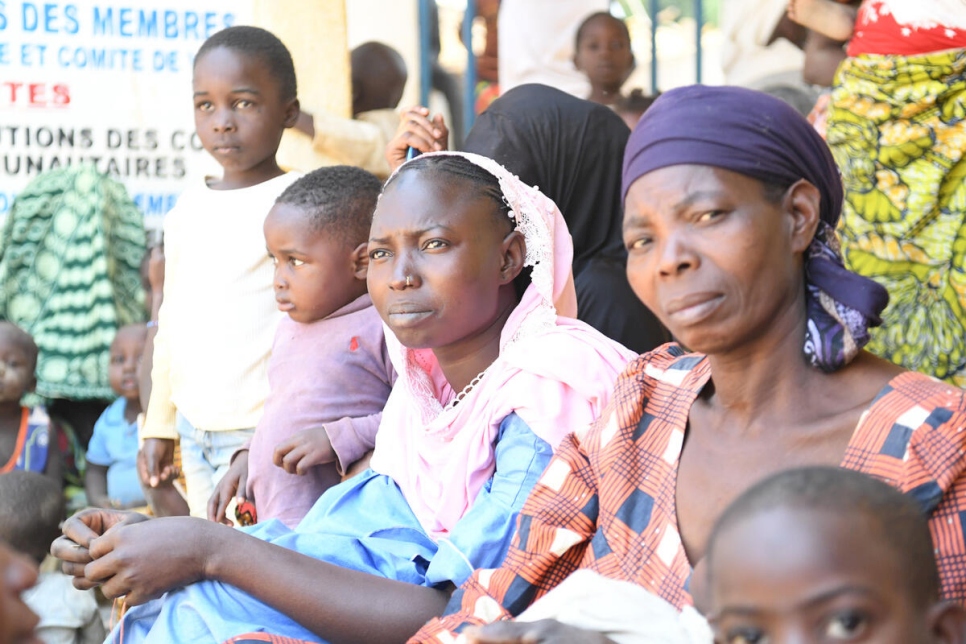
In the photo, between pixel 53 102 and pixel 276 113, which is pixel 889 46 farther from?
pixel 53 102

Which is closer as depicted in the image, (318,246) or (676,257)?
(676,257)

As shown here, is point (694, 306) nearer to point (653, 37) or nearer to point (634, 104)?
point (634, 104)

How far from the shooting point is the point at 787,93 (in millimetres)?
6043

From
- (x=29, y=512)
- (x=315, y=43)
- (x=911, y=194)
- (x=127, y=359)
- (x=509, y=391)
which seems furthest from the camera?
(x=127, y=359)

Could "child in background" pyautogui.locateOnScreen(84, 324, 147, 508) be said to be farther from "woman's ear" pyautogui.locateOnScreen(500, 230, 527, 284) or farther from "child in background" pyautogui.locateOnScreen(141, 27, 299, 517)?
"woman's ear" pyautogui.locateOnScreen(500, 230, 527, 284)

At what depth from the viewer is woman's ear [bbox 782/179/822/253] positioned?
197 centimetres

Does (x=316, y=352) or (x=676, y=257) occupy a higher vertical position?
(x=676, y=257)

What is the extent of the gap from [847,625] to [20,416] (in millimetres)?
4939

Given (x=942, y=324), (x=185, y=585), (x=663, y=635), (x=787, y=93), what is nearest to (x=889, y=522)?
(x=663, y=635)

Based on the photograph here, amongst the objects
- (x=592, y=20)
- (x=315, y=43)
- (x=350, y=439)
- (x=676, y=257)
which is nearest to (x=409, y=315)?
(x=350, y=439)

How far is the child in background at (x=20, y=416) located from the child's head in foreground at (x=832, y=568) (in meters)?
4.61

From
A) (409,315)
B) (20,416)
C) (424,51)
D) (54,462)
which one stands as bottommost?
(54,462)

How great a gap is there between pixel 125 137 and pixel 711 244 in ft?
15.1

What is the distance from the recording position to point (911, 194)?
3.90m
